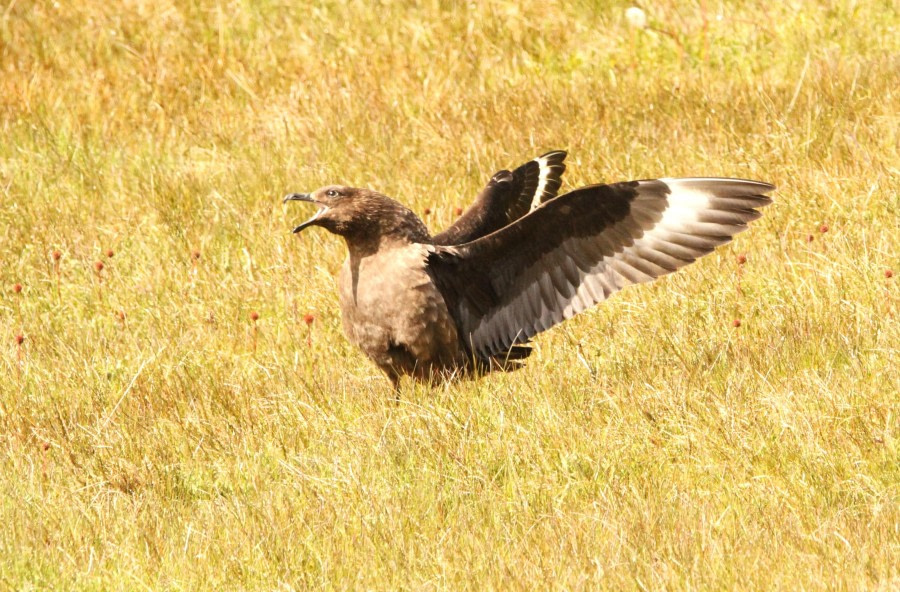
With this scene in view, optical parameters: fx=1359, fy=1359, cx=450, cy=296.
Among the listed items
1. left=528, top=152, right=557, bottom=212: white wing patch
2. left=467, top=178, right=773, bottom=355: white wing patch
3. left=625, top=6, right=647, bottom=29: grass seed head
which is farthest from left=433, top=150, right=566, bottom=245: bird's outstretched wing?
left=625, top=6, right=647, bottom=29: grass seed head

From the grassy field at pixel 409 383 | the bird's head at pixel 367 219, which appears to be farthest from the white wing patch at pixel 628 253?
the bird's head at pixel 367 219

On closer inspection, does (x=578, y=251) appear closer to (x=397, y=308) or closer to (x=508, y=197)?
(x=397, y=308)

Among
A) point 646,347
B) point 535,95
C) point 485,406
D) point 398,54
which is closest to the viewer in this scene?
point 485,406

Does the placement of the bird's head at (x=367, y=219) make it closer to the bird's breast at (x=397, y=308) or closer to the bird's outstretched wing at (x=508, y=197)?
the bird's breast at (x=397, y=308)

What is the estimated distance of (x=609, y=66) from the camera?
8562 millimetres

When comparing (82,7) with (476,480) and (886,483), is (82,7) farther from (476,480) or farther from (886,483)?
(886,483)

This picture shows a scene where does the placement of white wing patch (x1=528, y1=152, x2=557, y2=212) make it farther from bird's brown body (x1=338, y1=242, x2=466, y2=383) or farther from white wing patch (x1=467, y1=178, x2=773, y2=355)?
bird's brown body (x1=338, y1=242, x2=466, y2=383)

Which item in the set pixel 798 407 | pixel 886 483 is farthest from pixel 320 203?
pixel 886 483

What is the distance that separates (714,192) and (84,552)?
105 inches

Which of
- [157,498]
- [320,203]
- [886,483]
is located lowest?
[157,498]

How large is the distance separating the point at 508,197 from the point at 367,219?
3.46 ft

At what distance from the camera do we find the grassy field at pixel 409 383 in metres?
4.24

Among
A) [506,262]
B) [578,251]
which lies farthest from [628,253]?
[506,262]

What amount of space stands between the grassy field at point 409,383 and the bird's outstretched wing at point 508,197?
0.60 m
